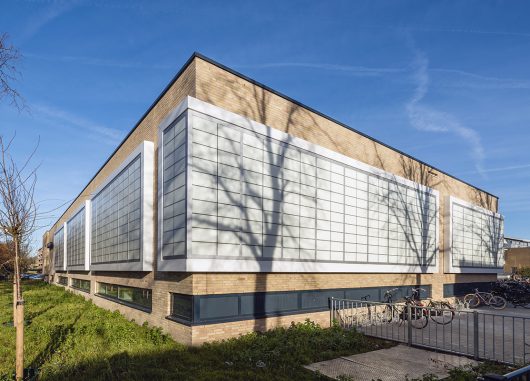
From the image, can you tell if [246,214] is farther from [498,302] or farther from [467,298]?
[467,298]

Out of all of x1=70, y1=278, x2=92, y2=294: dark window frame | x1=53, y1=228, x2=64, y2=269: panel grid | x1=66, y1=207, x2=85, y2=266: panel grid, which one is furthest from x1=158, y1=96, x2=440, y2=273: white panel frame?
x1=53, y1=228, x2=64, y2=269: panel grid

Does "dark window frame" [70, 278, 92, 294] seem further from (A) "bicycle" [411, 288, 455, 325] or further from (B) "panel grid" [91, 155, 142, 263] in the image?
(A) "bicycle" [411, 288, 455, 325]

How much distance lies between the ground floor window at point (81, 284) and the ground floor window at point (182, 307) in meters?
16.6

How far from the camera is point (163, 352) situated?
9586 mm

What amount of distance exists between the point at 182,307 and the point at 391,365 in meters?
5.61

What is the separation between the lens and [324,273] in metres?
13.9

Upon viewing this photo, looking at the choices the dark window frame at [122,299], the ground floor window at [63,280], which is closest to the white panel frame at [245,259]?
the dark window frame at [122,299]

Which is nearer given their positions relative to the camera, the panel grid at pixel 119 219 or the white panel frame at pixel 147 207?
the white panel frame at pixel 147 207

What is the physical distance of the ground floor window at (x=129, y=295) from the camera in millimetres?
13789

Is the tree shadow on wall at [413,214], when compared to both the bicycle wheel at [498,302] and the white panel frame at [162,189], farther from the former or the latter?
the white panel frame at [162,189]

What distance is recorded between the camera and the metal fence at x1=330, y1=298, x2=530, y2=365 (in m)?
10.0

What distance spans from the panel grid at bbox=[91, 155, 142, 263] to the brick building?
0.10 m

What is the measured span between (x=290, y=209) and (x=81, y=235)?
19.3 m

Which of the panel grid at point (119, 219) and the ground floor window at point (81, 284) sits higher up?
the panel grid at point (119, 219)
